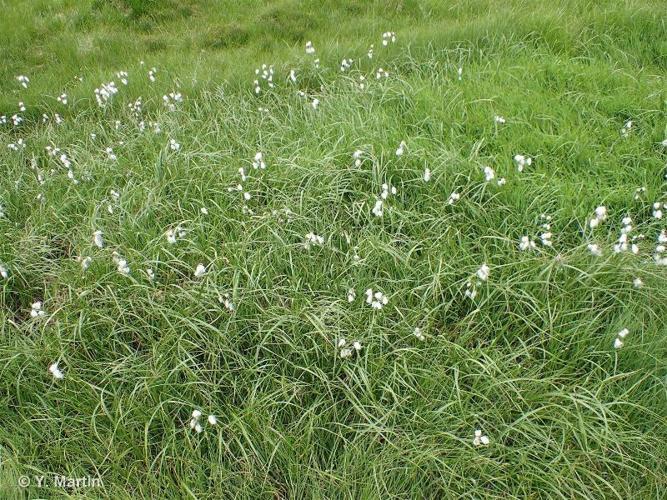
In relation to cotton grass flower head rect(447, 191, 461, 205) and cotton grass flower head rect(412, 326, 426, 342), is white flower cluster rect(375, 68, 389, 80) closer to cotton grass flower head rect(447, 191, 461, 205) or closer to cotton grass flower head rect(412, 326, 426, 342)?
cotton grass flower head rect(447, 191, 461, 205)

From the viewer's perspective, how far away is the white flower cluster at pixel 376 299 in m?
2.70

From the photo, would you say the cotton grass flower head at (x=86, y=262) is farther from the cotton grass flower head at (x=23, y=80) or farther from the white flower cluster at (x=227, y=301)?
the cotton grass flower head at (x=23, y=80)

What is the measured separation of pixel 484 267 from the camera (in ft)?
8.82

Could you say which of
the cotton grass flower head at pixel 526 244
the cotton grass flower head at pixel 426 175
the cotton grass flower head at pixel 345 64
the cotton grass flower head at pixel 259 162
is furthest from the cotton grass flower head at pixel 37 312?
the cotton grass flower head at pixel 345 64

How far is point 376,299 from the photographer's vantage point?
Result: 286 cm

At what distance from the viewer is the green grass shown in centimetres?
238

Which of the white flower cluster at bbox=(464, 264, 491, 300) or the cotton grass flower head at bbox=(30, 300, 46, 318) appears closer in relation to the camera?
the white flower cluster at bbox=(464, 264, 491, 300)

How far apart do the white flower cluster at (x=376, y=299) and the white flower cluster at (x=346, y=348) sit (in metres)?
0.21

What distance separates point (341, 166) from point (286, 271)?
94 cm

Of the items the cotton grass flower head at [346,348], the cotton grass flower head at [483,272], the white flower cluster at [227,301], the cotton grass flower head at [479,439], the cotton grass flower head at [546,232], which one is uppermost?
the cotton grass flower head at [483,272]

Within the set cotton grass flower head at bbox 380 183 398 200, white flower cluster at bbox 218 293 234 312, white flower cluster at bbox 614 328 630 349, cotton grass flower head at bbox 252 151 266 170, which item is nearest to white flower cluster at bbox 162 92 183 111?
cotton grass flower head at bbox 252 151 266 170

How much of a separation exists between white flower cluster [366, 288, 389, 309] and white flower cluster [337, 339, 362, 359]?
21 cm

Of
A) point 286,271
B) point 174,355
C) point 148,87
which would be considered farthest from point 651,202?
point 148,87

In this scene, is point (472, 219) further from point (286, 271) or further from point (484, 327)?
point (286, 271)
